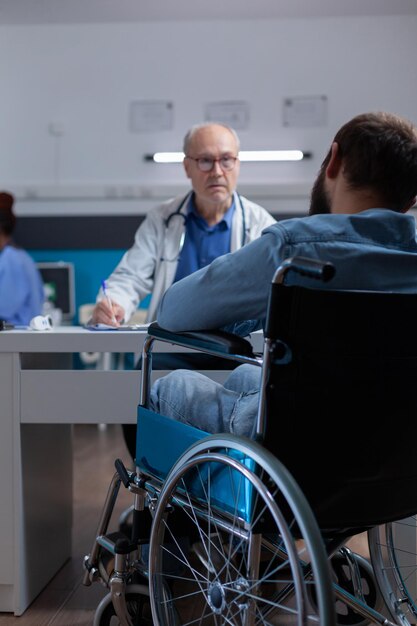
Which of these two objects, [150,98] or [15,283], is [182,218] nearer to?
[15,283]

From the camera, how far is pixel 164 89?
20.1 ft

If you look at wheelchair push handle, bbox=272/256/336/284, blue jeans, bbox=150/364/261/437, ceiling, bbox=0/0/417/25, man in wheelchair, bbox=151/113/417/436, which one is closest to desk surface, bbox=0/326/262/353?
blue jeans, bbox=150/364/261/437

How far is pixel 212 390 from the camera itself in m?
1.41

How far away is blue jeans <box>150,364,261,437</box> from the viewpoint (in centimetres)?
130

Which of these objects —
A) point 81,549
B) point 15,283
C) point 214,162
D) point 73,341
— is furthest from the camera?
point 15,283

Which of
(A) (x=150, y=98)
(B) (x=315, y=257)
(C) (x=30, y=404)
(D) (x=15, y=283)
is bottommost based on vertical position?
(D) (x=15, y=283)

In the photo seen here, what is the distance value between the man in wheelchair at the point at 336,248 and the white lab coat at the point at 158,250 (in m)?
1.55

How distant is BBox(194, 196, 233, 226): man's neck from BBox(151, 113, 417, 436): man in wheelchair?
5.25 feet

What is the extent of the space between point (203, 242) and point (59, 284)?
10.2 feet

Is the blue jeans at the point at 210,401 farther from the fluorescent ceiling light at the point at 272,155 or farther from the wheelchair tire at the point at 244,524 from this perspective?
the fluorescent ceiling light at the point at 272,155

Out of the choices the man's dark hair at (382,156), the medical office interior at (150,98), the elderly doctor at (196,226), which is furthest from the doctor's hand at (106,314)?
the medical office interior at (150,98)

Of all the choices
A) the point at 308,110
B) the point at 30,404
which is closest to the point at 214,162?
the point at 30,404

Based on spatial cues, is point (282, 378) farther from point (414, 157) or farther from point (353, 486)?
point (414, 157)

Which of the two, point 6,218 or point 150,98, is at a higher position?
point 150,98
